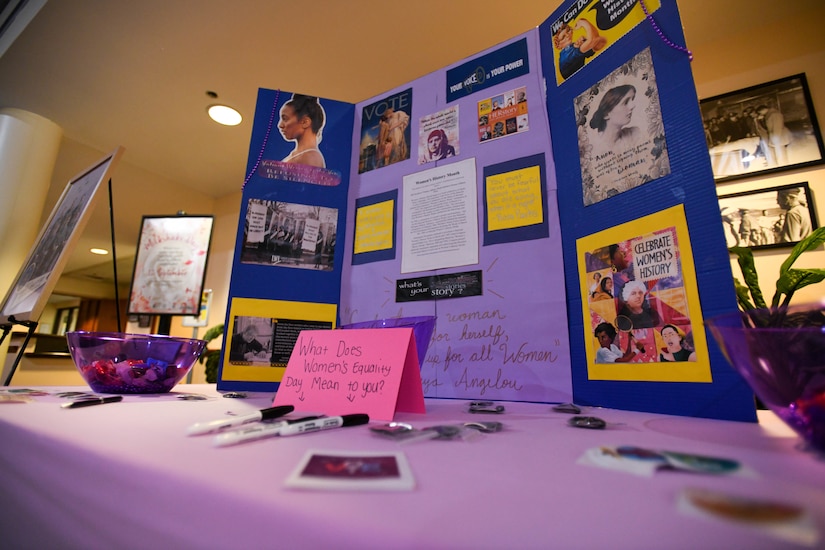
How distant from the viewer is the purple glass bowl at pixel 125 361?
2.11 feet

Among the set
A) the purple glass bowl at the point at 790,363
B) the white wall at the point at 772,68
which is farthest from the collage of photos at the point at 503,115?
the white wall at the point at 772,68

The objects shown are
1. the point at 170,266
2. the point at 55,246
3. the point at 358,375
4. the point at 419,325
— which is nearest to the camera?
the point at 358,375

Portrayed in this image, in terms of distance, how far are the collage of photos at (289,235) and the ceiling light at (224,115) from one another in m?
1.96

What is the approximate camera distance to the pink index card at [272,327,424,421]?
442 millimetres

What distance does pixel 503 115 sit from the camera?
753 millimetres

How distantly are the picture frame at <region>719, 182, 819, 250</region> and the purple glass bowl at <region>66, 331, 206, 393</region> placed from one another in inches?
77.9

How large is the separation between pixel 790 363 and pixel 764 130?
6.41 feet

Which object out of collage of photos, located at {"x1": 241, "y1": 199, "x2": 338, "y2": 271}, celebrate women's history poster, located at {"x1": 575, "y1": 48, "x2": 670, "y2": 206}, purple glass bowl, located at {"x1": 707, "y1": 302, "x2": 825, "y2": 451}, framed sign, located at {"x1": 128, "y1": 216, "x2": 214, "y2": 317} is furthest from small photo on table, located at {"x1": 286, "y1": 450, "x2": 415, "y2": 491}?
framed sign, located at {"x1": 128, "y1": 216, "x2": 214, "y2": 317}

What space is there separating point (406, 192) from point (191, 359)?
539mm

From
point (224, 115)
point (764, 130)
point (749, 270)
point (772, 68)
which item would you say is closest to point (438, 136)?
point (749, 270)

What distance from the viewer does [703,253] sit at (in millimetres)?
460

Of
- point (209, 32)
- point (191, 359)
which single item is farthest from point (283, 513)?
point (209, 32)

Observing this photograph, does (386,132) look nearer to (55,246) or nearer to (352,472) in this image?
(352,472)

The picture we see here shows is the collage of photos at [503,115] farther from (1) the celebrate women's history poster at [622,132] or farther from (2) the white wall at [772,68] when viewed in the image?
(2) the white wall at [772,68]
